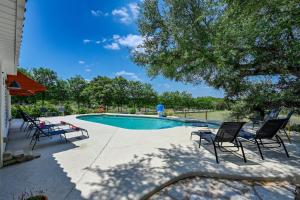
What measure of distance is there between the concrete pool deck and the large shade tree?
2993 mm

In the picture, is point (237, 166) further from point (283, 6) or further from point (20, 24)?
point (20, 24)

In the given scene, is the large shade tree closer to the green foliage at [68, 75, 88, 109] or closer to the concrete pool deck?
the concrete pool deck

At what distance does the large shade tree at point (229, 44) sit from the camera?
5406mm

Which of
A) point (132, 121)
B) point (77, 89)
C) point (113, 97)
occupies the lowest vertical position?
point (132, 121)

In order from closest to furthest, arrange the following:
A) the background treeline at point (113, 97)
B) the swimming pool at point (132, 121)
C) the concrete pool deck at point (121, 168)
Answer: the concrete pool deck at point (121, 168)
the swimming pool at point (132, 121)
the background treeline at point (113, 97)

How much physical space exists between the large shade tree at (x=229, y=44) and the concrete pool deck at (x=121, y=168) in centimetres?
299

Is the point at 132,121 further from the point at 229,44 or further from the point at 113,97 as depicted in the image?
the point at 229,44

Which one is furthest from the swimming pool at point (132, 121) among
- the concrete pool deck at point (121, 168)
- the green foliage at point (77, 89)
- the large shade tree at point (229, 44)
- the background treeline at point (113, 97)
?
the green foliage at point (77, 89)

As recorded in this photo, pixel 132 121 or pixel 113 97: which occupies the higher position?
pixel 113 97

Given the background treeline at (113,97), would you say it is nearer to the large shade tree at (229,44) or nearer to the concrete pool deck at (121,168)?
the large shade tree at (229,44)

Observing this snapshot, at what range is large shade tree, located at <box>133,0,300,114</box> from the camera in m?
5.41

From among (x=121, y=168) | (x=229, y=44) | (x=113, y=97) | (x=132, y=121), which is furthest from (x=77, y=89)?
(x=121, y=168)

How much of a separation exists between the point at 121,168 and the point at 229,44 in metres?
5.58

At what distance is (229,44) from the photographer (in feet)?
22.0
